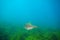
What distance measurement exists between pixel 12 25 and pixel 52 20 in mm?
581

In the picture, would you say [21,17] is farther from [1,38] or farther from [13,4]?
[1,38]

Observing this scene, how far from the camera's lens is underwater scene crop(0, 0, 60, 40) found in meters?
1.49

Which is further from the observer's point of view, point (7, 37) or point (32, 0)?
point (32, 0)

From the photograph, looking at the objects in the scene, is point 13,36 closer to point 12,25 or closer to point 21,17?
point 12,25

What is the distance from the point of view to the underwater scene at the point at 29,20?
1.49m

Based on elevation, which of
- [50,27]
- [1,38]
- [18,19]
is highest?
[18,19]

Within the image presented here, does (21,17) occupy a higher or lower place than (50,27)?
higher

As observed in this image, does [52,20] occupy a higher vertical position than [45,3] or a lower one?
lower

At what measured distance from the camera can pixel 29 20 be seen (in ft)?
5.00

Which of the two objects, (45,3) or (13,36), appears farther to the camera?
(45,3)

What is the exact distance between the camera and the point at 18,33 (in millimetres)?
1492

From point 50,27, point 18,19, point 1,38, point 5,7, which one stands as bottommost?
point 1,38

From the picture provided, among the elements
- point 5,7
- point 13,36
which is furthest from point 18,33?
point 5,7

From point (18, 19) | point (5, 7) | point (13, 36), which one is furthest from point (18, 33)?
point (5, 7)
